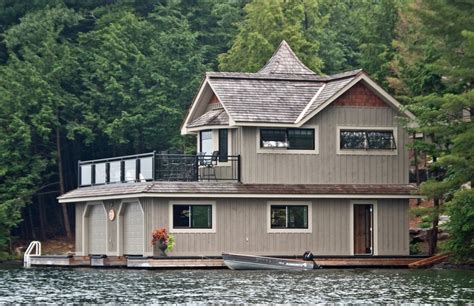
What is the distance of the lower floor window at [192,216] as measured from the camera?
54469 millimetres

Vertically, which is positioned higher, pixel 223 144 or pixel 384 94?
pixel 384 94

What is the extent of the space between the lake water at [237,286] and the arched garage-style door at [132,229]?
168 centimetres

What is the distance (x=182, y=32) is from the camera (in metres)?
79.1

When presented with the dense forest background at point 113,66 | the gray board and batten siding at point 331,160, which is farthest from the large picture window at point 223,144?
the dense forest background at point 113,66

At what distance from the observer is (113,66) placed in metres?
77.1

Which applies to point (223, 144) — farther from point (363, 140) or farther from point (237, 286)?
point (237, 286)

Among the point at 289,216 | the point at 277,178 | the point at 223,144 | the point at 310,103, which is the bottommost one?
the point at 289,216

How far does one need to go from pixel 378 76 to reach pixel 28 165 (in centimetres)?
1889

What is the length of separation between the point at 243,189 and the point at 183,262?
3847 mm

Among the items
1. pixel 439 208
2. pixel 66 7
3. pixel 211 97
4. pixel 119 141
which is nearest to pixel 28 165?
pixel 119 141

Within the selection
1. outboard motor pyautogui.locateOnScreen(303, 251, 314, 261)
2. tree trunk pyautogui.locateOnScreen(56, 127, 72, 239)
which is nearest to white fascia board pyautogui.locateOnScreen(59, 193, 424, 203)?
outboard motor pyautogui.locateOnScreen(303, 251, 314, 261)

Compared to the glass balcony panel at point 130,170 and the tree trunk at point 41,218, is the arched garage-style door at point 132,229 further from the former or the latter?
the tree trunk at point 41,218

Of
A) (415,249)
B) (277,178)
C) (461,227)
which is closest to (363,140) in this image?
(277,178)

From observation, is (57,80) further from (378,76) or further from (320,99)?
(320,99)
